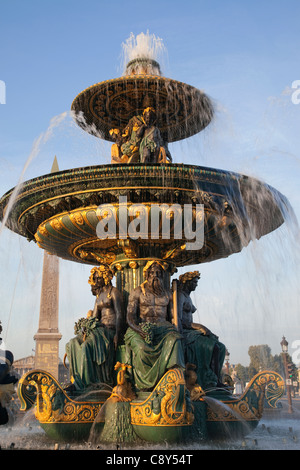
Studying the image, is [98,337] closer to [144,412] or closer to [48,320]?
[144,412]

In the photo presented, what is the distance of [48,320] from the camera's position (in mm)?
32938

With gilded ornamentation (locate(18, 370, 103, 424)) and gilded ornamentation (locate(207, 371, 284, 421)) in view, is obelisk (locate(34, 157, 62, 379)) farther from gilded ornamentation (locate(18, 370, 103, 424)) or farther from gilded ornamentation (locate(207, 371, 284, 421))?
gilded ornamentation (locate(207, 371, 284, 421))

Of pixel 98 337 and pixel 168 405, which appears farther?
pixel 98 337

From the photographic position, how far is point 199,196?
841 cm

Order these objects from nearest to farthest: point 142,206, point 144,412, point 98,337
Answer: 1. point 144,412
2. point 142,206
3. point 98,337

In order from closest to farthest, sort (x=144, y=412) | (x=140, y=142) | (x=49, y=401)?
1. (x=144, y=412)
2. (x=49, y=401)
3. (x=140, y=142)

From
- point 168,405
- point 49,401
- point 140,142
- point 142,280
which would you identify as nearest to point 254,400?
point 168,405

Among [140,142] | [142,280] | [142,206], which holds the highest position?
[140,142]

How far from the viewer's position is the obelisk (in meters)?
32.5

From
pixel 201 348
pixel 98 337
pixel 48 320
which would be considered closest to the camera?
pixel 98 337

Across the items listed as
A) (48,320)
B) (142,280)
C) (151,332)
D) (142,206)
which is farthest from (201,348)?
(48,320)

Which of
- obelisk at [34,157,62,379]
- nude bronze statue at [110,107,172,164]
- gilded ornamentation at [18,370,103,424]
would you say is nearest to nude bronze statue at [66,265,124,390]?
gilded ornamentation at [18,370,103,424]

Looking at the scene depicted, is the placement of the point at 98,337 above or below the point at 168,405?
above

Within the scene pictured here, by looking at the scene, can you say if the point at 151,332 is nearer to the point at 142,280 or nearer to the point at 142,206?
the point at 142,280
